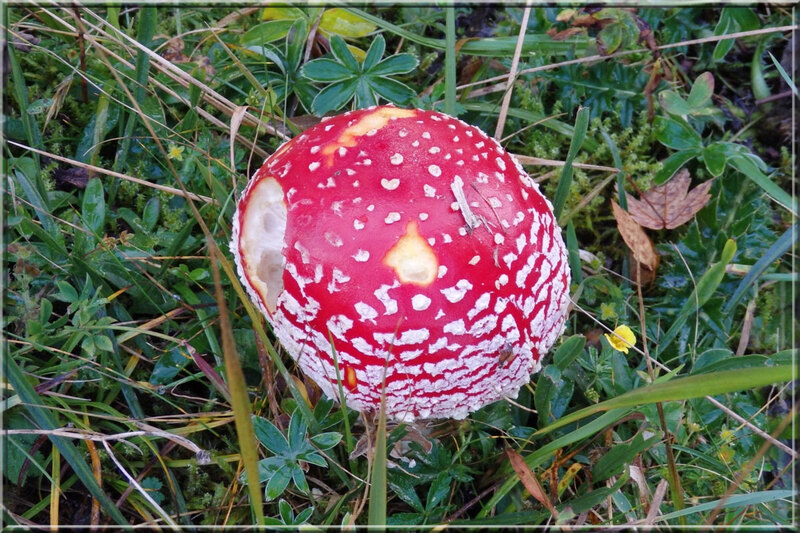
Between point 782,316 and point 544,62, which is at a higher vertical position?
point 544,62

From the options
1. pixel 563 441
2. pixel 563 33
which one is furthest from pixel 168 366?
pixel 563 33

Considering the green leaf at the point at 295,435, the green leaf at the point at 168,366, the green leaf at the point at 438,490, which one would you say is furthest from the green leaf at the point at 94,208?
the green leaf at the point at 438,490

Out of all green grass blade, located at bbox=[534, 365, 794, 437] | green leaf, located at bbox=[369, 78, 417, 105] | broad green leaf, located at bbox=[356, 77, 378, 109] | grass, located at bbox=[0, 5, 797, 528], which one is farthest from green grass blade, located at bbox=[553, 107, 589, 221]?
green grass blade, located at bbox=[534, 365, 794, 437]

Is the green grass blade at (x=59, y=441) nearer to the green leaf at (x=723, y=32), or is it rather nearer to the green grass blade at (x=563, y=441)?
the green grass blade at (x=563, y=441)

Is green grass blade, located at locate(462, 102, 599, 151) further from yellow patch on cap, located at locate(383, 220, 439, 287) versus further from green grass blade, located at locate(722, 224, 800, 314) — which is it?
yellow patch on cap, located at locate(383, 220, 439, 287)

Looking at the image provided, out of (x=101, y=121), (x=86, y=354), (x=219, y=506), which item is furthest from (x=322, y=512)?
(x=101, y=121)

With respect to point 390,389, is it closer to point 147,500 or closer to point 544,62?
point 147,500
